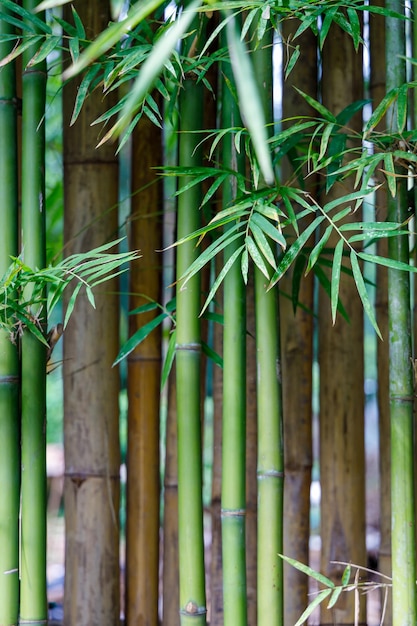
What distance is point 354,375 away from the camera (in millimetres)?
1543

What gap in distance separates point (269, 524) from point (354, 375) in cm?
57

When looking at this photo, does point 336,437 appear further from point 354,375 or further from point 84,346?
point 84,346

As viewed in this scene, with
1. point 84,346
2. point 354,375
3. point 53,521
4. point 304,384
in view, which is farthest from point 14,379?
point 53,521

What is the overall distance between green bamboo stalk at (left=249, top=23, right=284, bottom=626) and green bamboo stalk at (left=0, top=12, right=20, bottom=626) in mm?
361

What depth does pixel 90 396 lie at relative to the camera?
143 centimetres

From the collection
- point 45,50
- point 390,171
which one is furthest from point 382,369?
point 45,50

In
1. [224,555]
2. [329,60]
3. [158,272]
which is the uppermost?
[329,60]

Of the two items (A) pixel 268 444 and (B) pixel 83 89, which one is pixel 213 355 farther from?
(B) pixel 83 89

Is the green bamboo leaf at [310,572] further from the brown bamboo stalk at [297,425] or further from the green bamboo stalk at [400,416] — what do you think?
the brown bamboo stalk at [297,425]

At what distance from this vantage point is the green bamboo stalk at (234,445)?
41.3 inches

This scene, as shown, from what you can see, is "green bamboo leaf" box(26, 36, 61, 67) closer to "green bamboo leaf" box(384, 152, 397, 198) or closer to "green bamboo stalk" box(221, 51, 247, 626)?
"green bamboo stalk" box(221, 51, 247, 626)

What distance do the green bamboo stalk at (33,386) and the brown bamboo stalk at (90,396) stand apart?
12.0 inches

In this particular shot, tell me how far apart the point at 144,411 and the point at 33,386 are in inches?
18.4

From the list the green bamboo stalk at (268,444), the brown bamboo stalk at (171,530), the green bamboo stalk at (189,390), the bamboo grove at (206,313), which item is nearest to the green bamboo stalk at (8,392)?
the bamboo grove at (206,313)
